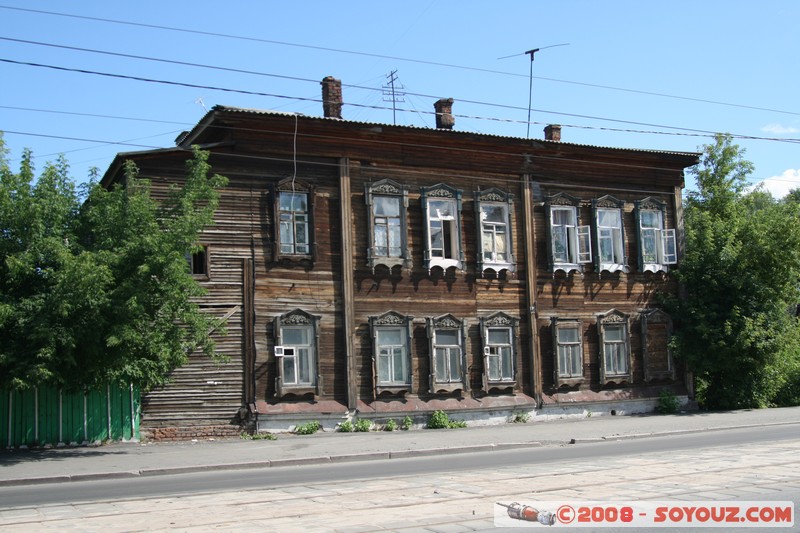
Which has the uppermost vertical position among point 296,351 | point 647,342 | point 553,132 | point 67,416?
point 553,132

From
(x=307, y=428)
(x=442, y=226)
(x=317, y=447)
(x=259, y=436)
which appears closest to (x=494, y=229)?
(x=442, y=226)

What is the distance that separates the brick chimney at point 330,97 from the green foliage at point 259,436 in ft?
30.8

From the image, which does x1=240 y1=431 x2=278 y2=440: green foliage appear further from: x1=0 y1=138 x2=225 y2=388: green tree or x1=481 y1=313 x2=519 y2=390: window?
x1=481 y1=313 x2=519 y2=390: window

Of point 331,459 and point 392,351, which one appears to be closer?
point 331,459

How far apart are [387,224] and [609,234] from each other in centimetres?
818

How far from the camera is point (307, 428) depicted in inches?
877

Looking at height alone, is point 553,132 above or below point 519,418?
above

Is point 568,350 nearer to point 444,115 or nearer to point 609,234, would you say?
point 609,234

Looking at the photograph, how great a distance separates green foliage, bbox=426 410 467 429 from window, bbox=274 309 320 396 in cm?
353

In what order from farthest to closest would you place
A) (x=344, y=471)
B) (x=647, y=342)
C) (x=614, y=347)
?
1. (x=647, y=342)
2. (x=614, y=347)
3. (x=344, y=471)

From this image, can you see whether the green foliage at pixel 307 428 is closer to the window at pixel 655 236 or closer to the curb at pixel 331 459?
the curb at pixel 331 459

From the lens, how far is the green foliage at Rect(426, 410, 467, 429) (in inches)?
944

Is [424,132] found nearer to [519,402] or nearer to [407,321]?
[407,321]

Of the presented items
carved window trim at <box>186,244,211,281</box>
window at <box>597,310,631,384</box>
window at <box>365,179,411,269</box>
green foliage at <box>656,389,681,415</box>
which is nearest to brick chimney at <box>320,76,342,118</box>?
window at <box>365,179,411,269</box>
